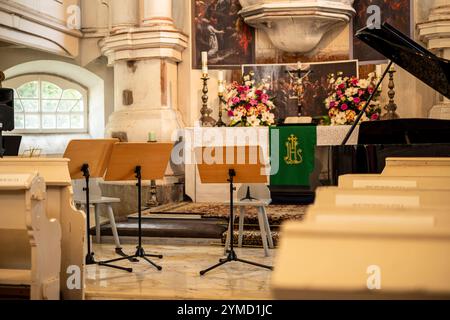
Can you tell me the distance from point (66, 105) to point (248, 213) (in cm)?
418

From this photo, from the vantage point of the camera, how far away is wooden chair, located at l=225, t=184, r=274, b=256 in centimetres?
580

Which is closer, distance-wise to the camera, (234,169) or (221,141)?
(234,169)

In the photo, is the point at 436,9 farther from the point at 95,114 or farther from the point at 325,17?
the point at 95,114

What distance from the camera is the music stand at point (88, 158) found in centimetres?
516

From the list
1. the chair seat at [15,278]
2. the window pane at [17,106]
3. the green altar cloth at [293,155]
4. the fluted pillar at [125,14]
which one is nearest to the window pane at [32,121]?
the window pane at [17,106]

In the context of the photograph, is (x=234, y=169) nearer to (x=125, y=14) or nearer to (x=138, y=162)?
(x=138, y=162)

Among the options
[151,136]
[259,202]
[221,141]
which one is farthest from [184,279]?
[221,141]

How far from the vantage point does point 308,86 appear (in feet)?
30.6

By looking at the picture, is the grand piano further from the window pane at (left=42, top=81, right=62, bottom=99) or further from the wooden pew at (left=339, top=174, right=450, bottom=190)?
the window pane at (left=42, top=81, right=62, bottom=99)

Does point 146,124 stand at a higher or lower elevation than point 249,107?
lower

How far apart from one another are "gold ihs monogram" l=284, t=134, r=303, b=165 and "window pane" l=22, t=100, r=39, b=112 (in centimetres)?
390

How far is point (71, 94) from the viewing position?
33.4ft

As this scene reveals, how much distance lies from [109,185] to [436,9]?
4.93m

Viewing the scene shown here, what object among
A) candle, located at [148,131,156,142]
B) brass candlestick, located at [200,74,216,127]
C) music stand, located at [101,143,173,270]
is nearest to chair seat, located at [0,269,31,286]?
music stand, located at [101,143,173,270]
